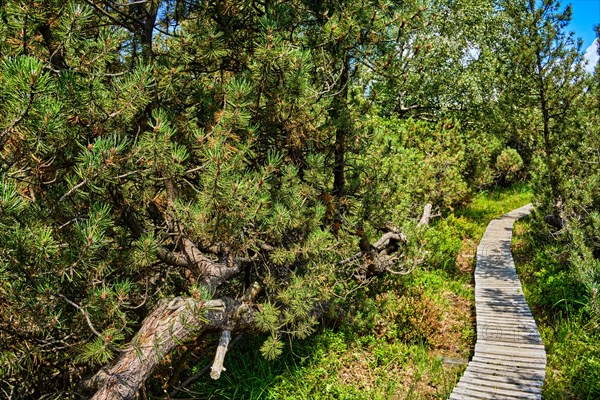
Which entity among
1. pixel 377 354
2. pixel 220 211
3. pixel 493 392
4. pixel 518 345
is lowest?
pixel 377 354

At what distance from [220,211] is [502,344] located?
5350mm

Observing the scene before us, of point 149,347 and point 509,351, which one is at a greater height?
point 149,347

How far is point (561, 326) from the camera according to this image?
734 cm

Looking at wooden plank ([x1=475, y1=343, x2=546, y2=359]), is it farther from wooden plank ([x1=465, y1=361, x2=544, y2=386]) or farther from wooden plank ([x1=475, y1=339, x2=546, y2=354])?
wooden plank ([x1=465, y1=361, x2=544, y2=386])

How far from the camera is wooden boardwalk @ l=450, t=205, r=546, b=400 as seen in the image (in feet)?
18.6

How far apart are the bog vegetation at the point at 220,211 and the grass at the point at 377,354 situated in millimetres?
36

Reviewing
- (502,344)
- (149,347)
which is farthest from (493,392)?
(149,347)

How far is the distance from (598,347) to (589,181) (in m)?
3.65

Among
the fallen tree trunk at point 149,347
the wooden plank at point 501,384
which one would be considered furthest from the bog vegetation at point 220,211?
the wooden plank at point 501,384

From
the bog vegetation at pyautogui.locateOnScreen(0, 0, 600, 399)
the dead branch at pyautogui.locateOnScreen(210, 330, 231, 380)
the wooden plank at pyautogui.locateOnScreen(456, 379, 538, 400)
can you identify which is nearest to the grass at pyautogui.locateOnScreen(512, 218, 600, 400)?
the bog vegetation at pyautogui.locateOnScreen(0, 0, 600, 399)

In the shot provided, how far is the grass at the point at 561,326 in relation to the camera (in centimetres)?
599

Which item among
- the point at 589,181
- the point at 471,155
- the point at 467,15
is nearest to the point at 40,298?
the point at 589,181

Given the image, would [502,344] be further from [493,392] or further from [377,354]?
[377,354]

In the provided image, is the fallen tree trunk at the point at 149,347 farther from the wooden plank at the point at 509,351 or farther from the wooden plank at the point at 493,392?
the wooden plank at the point at 509,351
